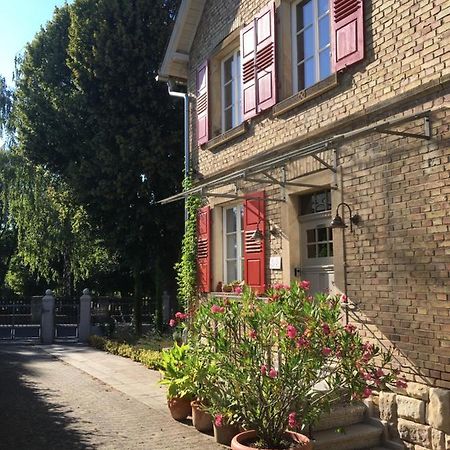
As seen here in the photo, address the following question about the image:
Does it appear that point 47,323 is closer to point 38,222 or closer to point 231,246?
point 38,222

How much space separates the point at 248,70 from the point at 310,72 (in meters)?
1.49

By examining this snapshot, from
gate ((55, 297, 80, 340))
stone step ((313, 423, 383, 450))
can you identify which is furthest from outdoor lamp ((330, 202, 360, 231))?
gate ((55, 297, 80, 340))

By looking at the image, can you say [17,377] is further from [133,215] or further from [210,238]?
[133,215]

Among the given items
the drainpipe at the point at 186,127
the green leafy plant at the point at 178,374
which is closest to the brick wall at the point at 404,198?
the green leafy plant at the point at 178,374

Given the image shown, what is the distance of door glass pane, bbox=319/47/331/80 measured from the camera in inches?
296

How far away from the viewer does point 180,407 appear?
6922 mm

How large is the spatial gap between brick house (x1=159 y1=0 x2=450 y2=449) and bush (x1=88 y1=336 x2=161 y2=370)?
7.36 ft

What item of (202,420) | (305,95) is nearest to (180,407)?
(202,420)

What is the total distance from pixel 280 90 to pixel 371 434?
16.6 ft

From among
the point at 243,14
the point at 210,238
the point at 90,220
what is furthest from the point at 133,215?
the point at 243,14

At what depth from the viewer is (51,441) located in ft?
19.5

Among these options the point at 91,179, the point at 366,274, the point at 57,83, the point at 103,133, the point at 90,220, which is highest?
the point at 57,83

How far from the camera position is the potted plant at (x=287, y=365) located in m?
5.02

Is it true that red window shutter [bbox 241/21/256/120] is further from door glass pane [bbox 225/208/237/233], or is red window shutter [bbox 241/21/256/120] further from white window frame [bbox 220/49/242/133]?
door glass pane [bbox 225/208/237/233]
